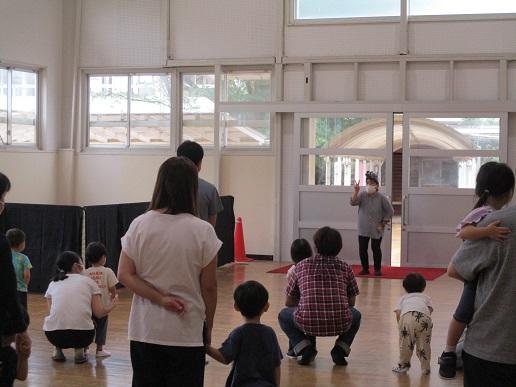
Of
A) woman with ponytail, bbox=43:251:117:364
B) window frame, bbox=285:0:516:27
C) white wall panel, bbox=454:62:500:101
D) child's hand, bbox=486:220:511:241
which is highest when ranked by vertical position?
window frame, bbox=285:0:516:27

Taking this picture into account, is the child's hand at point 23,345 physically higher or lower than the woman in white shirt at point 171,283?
lower

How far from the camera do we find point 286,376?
534 centimetres

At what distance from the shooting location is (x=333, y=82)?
12.2 metres

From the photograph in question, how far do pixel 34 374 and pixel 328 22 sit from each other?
27.6ft

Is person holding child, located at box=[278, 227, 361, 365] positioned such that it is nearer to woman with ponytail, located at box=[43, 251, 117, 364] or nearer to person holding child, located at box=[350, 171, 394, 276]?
woman with ponytail, located at box=[43, 251, 117, 364]

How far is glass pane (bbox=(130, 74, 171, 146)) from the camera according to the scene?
1336cm

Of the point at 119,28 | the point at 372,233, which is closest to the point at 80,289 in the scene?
the point at 372,233

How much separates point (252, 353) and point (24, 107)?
1029 centimetres

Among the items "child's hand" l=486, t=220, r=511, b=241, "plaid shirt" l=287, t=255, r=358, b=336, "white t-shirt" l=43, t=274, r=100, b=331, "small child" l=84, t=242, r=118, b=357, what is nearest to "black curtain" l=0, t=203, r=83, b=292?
"small child" l=84, t=242, r=118, b=357

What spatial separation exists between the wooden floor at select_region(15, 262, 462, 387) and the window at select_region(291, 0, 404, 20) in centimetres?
507

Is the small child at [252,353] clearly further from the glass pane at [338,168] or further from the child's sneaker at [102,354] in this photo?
the glass pane at [338,168]

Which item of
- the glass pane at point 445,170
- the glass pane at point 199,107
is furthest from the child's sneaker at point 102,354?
the glass pane at point 199,107

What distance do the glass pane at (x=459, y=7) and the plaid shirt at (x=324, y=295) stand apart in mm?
7588

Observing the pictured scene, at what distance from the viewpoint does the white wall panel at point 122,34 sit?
13.1 meters
